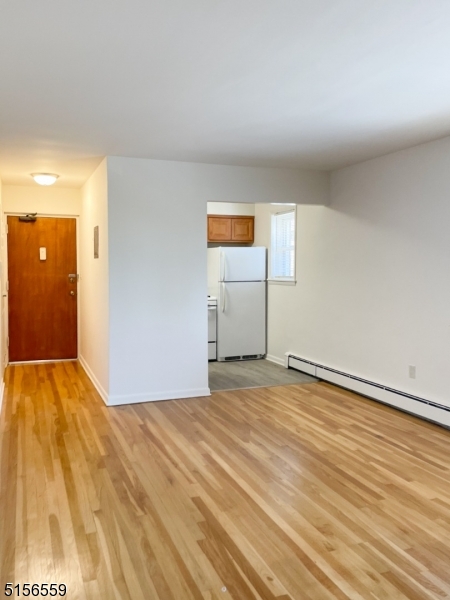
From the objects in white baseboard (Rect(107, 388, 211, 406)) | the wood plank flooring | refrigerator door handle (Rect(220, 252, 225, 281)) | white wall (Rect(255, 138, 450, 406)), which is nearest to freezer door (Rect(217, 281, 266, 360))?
refrigerator door handle (Rect(220, 252, 225, 281))

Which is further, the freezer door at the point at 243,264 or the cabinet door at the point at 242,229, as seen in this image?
the cabinet door at the point at 242,229

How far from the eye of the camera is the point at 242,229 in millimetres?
7336

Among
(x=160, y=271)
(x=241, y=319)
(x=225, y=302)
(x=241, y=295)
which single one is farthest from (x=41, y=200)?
(x=241, y=319)

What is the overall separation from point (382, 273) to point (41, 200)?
179 inches

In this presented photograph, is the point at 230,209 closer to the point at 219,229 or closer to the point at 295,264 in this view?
the point at 219,229

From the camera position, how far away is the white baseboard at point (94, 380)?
15.9 feet

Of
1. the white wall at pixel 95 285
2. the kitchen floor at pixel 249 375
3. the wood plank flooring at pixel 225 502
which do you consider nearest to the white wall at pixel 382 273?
the kitchen floor at pixel 249 375

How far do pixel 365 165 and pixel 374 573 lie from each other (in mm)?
3886

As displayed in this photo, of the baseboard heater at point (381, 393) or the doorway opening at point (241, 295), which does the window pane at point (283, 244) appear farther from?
the baseboard heater at point (381, 393)

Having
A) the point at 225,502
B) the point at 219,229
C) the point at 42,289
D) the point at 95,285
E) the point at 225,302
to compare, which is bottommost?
the point at 225,502

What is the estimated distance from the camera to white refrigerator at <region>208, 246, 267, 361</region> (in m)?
6.80

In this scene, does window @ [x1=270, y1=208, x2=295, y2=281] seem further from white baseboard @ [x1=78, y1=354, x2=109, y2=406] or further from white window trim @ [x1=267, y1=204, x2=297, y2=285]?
white baseboard @ [x1=78, y1=354, x2=109, y2=406]

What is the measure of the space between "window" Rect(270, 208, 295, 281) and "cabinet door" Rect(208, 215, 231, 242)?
0.70 m

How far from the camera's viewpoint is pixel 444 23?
208cm
